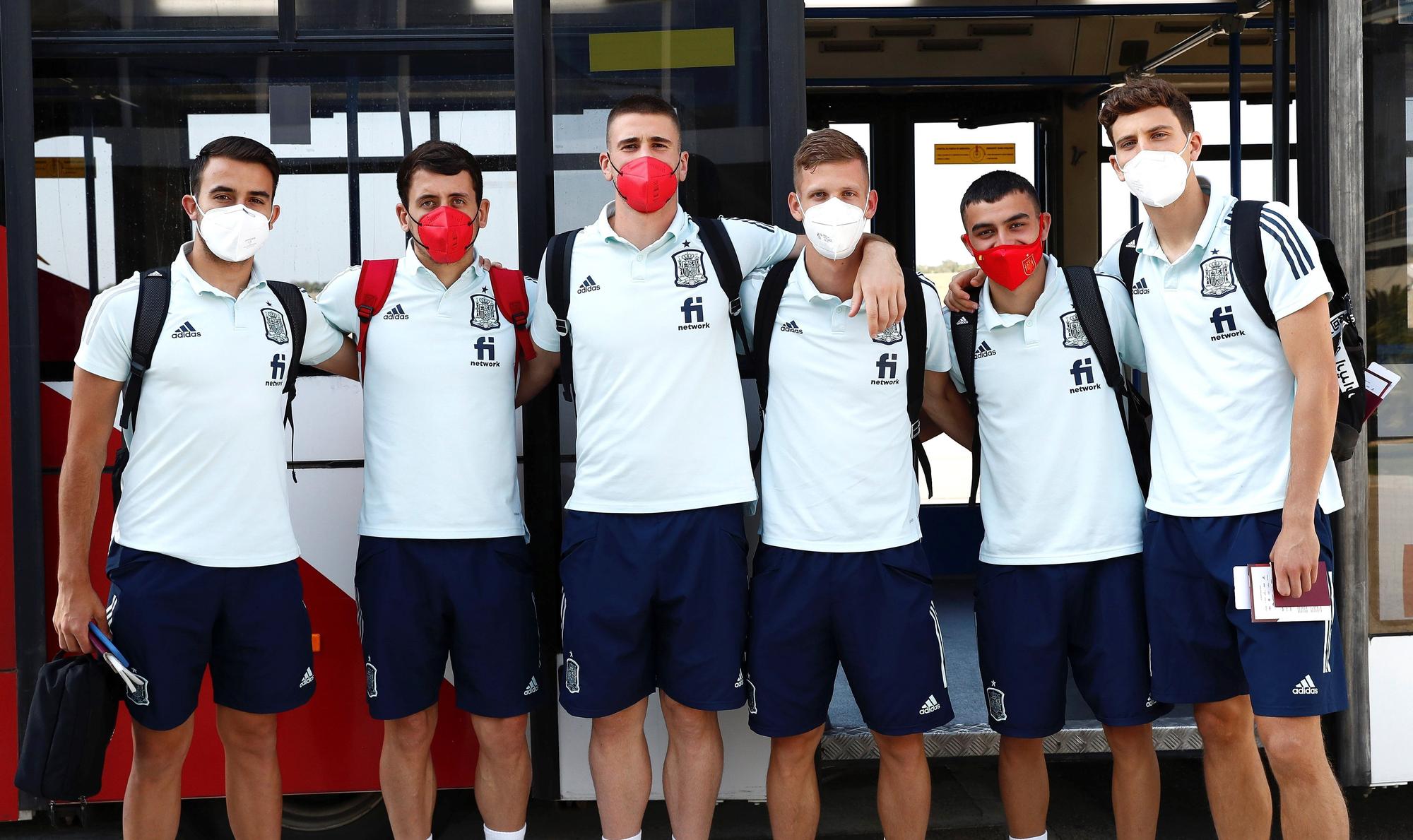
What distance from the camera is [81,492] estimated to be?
2328 mm

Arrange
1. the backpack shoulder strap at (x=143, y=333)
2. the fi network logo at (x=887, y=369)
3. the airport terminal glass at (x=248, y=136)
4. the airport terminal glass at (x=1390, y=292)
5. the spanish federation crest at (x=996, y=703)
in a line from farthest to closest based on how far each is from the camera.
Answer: the airport terminal glass at (x=1390, y=292) → the airport terminal glass at (x=248, y=136) → the spanish federation crest at (x=996, y=703) → the fi network logo at (x=887, y=369) → the backpack shoulder strap at (x=143, y=333)

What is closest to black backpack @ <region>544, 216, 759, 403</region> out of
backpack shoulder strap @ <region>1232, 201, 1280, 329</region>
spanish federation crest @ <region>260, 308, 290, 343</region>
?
→ spanish federation crest @ <region>260, 308, 290, 343</region>

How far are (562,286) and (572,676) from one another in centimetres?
90

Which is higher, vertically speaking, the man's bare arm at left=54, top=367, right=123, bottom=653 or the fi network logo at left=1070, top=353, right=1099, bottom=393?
the fi network logo at left=1070, top=353, right=1099, bottom=393

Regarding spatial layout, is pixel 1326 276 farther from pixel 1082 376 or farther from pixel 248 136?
pixel 248 136

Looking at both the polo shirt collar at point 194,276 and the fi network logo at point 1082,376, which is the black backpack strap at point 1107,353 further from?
the polo shirt collar at point 194,276

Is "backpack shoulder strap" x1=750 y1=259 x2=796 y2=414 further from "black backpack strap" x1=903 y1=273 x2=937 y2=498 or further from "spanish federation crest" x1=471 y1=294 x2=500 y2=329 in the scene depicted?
"spanish federation crest" x1=471 y1=294 x2=500 y2=329

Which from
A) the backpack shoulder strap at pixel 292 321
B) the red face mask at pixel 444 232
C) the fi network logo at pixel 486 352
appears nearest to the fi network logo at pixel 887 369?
the fi network logo at pixel 486 352

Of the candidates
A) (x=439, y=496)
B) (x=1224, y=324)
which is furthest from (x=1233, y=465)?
Answer: (x=439, y=496)

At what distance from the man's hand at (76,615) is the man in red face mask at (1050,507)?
1.99 metres

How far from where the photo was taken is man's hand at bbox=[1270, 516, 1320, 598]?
2.21 m

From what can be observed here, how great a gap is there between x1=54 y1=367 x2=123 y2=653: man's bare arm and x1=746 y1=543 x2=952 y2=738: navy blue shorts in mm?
1462

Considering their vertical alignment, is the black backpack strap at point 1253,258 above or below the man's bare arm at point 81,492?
above

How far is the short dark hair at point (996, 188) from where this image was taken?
2.49 meters
